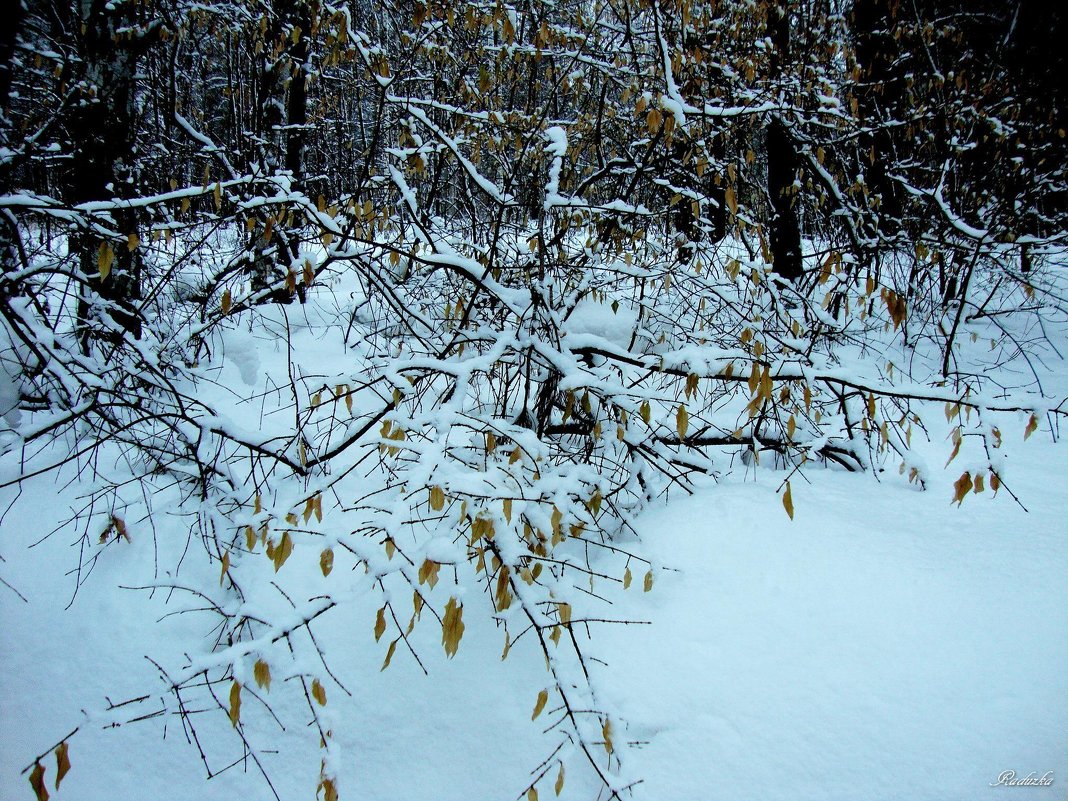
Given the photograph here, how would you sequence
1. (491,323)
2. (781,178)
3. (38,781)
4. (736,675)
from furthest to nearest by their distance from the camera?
(781,178)
(491,323)
(736,675)
(38,781)

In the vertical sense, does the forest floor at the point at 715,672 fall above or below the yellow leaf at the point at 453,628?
below

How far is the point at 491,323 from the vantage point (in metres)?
2.99

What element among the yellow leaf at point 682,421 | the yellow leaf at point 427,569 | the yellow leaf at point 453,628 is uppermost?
the yellow leaf at point 682,421

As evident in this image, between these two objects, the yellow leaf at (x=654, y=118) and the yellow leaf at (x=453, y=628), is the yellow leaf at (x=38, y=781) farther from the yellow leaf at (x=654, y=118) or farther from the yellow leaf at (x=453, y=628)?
the yellow leaf at (x=654, y=118)

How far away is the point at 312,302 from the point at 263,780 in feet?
14.8

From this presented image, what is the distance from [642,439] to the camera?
2.50 metres

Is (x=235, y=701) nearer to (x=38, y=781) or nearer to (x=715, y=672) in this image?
(x=38, y=781)

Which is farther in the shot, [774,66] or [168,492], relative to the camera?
[774,66]

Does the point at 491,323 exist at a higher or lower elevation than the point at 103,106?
lower

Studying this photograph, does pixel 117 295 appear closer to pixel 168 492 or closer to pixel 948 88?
pixel 168 492

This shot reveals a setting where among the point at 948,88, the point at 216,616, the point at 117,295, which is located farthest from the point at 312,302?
the point at 948,88

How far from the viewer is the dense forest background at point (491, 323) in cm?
199

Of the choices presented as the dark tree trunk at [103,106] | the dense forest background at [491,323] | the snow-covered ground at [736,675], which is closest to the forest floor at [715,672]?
the snow-covered ground at [736,675]

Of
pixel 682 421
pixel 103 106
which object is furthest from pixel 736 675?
pixel 103 106
